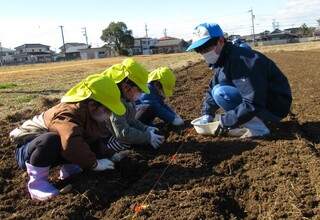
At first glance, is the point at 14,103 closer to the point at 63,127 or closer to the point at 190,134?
the point at 190,134

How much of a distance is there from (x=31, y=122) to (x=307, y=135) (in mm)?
2940

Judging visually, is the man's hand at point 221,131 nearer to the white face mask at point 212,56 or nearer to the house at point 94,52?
the white face mask at point 212,56

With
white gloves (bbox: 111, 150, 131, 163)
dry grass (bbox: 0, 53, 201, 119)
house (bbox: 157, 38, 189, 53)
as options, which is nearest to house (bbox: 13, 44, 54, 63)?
house (bbox: 157, 38, 189, 53)

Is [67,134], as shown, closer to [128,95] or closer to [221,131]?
[128,95]

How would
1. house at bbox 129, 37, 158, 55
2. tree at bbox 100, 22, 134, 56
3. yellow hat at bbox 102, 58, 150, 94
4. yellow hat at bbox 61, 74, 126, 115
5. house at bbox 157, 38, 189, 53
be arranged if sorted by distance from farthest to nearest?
house at bbox 129, 37, 158, 55, house at bbox 157, 38, 189, 53, tree at bbox 100, 22, 134, 56, yellow hat at bbox 102, 58, 150, 94, yellow hat at bbox 61, 74, 126, 115

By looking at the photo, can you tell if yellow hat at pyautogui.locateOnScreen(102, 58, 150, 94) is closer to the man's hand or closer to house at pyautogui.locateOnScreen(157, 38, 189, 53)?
the man's hand

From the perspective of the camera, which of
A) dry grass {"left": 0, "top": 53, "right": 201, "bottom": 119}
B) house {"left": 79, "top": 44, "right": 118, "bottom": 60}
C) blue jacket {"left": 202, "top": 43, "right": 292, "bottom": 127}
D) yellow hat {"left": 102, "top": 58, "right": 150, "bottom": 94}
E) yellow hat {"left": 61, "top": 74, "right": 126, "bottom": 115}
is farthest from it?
house {"left": 79, "top": 44, "right": 118, "bottom": 60}

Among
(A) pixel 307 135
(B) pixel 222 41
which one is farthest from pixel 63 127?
(A) pixel 307 135

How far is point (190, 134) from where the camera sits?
441 cm

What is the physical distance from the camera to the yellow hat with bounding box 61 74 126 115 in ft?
9.80

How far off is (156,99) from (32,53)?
89646mm

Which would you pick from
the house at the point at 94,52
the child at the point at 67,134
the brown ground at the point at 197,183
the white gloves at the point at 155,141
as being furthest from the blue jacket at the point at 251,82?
the house at the point at 94,52

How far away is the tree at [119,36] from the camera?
63344 millimetres

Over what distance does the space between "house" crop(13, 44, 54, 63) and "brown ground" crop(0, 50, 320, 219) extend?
270 feet
